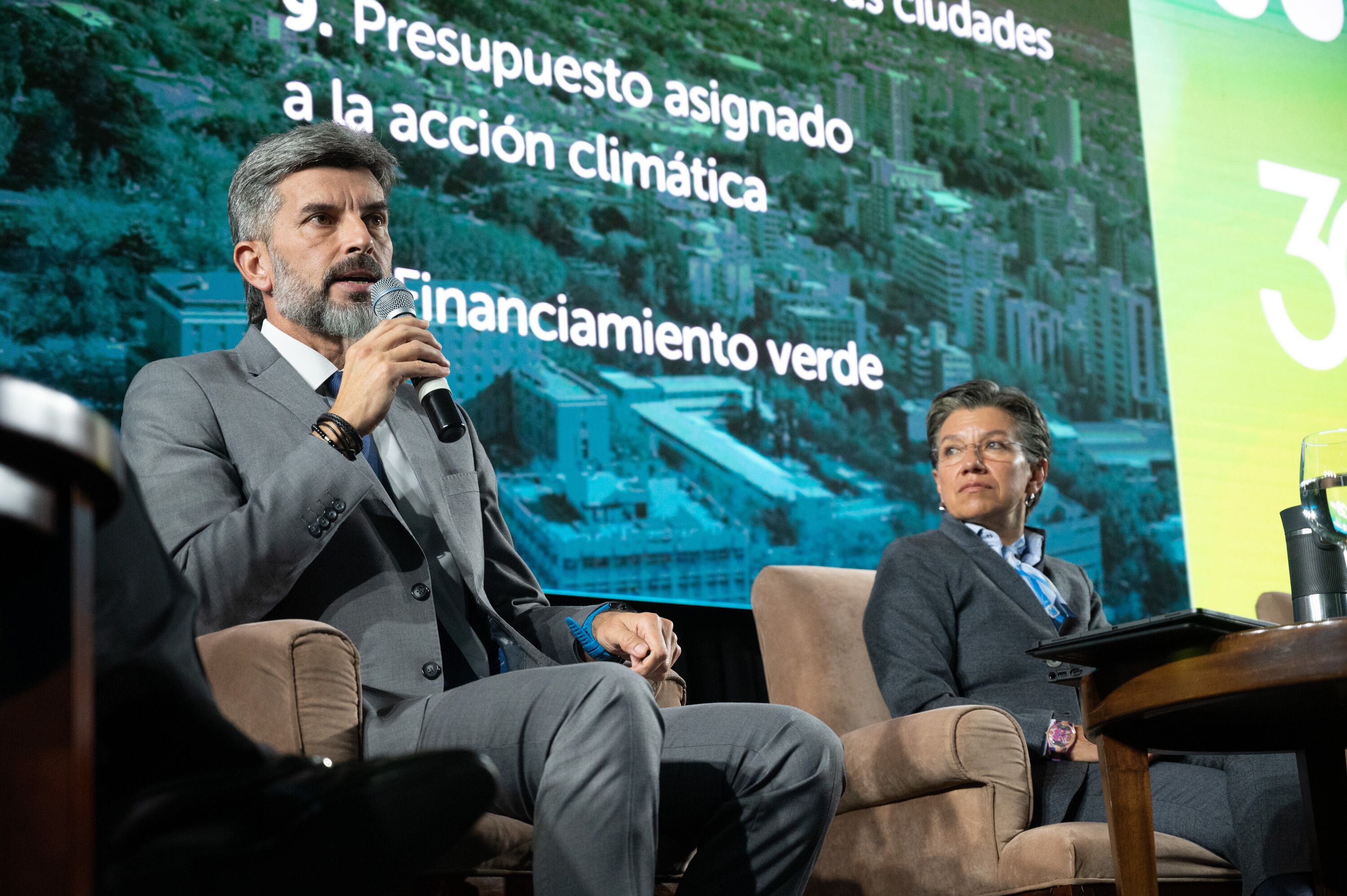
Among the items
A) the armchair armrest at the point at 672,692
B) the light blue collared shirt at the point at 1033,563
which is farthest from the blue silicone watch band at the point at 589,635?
the light blue collared shirt at the point at 1033,563

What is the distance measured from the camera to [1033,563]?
312 centimetres

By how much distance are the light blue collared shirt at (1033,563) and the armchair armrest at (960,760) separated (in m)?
0.56

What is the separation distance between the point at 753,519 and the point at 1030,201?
1.48 meters

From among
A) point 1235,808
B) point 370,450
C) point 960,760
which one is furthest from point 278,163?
point 1235,808

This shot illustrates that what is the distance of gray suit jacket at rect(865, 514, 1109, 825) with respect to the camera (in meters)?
2.62

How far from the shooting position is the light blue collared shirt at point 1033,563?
2.95 metres

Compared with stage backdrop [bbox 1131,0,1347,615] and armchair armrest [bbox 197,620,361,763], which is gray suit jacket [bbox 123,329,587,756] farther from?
stage backdrop [bbox 1131,0,1347,615]

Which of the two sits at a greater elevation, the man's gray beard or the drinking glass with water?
the man's gray beard

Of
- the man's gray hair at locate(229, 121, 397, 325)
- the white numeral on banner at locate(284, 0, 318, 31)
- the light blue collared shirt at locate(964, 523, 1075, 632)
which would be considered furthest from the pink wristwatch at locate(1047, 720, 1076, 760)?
the white numeral on banner at locate(284, 0, 318, 31)

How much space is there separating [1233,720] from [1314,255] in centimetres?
354

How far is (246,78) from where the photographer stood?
10.4ft

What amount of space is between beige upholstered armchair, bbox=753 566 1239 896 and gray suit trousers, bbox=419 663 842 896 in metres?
0.55

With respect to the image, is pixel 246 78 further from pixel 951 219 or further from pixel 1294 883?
pixel 1294 883

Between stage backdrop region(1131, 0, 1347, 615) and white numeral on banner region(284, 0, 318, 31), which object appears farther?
stage backdrop region(1131, 0, 1347, 615)
